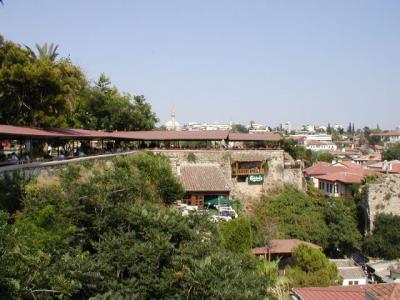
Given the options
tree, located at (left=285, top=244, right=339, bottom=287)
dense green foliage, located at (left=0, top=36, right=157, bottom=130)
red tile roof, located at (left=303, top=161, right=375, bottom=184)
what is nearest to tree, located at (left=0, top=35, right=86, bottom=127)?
dense green foliage, located at (left=0, top=36, right=157, bottom=130)

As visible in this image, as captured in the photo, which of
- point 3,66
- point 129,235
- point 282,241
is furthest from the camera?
point 282,241

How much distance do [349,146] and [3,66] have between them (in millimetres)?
128762

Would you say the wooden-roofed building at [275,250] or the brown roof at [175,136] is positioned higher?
the brown roof at [175,136]

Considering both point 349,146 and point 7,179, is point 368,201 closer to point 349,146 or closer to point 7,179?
point 7,179

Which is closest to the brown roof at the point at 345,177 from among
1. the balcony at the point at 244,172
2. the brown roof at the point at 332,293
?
the balcony at the point at 244,172

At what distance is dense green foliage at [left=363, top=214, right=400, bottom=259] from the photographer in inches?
1310

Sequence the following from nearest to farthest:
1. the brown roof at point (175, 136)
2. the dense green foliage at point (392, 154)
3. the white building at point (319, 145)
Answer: the brown roof at point (175, 136) < the dense green foliage at point (392, 154) < the white building at point (319, 145)

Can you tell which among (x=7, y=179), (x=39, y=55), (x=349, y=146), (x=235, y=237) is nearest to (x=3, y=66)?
(x=39, y=55)

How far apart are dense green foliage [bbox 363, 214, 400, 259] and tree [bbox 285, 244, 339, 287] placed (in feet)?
27.6

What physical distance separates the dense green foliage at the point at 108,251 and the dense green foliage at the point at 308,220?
17104 mm

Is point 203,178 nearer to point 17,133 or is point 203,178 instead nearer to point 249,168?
point 249,168

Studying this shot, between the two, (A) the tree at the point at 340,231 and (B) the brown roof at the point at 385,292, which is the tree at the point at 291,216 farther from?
(B) the brown roof at the point at 385,292

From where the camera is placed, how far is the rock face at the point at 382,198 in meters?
35.5

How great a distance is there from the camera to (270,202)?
113 ft
